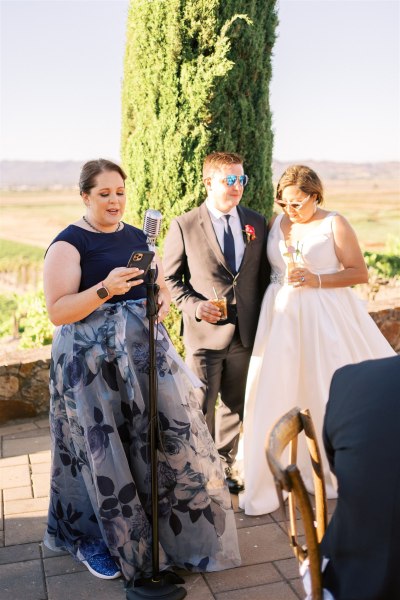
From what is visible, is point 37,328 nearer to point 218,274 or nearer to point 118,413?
point 218,274

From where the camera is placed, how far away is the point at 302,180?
12.5ft

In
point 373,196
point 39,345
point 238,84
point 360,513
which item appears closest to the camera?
point 360,513

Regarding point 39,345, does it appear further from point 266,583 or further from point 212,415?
point 266,583

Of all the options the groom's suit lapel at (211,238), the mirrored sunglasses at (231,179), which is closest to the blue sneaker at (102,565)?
the groom's suit lapel at (211,238)

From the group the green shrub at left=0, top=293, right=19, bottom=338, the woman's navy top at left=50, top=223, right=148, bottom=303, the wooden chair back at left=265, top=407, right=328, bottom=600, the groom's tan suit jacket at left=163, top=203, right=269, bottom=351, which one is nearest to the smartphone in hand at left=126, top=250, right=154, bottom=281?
the woman's navy top at left=50, top=223, right=148, bottom=303

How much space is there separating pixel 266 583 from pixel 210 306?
4.56 feet

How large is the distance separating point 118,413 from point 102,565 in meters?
0.71

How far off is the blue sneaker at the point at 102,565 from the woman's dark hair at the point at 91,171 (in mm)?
1632

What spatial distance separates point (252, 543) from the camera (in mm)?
3482

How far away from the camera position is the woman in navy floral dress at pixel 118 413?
10.00 feet

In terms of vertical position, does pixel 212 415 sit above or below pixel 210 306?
below

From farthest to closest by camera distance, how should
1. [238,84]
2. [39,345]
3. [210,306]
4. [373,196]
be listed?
[373,196] < [39,345] < [238,84] < [210,306]

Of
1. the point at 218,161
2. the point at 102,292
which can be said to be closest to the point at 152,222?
the point at 102,292

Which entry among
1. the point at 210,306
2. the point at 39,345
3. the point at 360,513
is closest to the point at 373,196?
the point at 39,345
